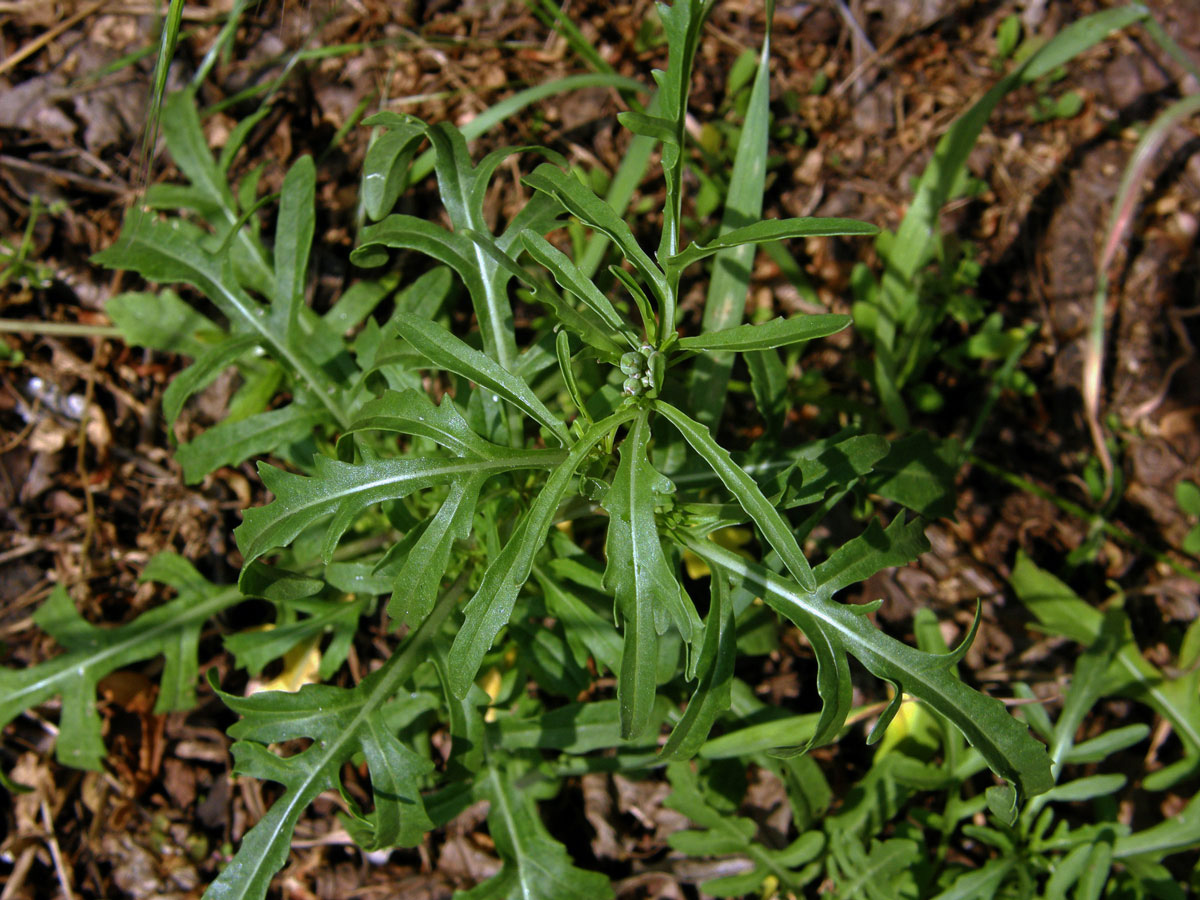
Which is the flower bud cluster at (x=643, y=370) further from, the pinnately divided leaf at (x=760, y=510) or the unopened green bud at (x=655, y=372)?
the pinnately divided leaf at (x=760, y=510)

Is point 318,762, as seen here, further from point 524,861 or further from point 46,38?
point 46,38

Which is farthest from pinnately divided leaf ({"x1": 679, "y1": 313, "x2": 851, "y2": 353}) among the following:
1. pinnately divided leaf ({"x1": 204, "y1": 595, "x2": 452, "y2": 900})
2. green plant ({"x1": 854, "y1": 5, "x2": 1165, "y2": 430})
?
green plant ({"x1": 854, "y1": 5, "x2": 1165, "y2": 430})

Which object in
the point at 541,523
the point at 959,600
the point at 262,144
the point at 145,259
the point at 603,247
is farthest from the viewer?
the point at 262,144

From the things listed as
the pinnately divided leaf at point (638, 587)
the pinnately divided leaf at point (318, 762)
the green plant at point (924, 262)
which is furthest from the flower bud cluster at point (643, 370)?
the green plant at point (924, 262)

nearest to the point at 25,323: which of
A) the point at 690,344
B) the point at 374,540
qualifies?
the point at 374,540

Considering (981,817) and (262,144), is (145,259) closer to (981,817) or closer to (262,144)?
(262,144)

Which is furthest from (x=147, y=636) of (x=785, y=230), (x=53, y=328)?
(x=785, y=230)
